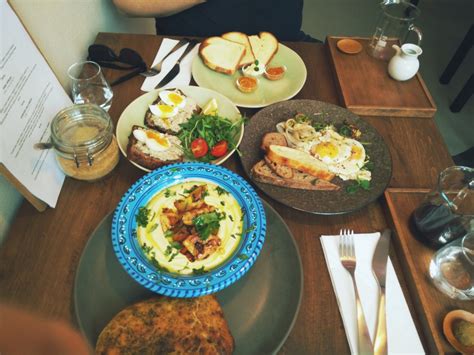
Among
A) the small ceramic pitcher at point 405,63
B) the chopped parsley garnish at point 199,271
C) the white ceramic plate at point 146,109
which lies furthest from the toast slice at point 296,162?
the small ceramic pitcher at point 405,63

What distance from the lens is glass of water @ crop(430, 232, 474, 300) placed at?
→ 98 centimetres

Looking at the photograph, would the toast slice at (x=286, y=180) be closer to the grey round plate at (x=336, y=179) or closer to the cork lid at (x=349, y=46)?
the grey round plate at (x=336, y=179)

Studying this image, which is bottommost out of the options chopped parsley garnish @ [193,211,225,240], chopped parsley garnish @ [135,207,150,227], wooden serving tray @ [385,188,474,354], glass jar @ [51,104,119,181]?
wooden serving tray @ [385,188,474,354]

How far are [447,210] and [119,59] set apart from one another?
1496 mm

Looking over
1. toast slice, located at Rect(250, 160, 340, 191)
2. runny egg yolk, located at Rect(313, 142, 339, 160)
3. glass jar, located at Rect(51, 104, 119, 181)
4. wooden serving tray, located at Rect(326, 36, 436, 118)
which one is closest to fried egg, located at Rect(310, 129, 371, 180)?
runny egg yolk, located at Rect(313, 142, 339, 160)

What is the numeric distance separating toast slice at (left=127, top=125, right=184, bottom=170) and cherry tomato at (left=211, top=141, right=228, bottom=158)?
0.42 ft

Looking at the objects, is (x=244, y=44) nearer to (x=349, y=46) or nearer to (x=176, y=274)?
(x=349, y=46)

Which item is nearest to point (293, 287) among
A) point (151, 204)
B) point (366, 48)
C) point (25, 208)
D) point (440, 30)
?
point (151, 204)

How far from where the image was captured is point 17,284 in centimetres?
96

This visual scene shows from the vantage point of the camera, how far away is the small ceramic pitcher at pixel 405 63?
62.1 inches

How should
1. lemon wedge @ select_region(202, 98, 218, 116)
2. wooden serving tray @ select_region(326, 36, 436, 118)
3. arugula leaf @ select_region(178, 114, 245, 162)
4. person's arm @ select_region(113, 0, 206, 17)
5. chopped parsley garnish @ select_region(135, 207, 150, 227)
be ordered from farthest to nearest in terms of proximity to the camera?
person's arm @ select_region(113, 0, 206, 17) < wooden serving tray @ select_region(326, 36, 436, 118) < lemon wedge @ select_region(202, 98, 218, 116) < arugula leaf @ select_region(178, 114, 245, 162) < chopped parsley garnish @ select_region(135, 207, 150, 227)

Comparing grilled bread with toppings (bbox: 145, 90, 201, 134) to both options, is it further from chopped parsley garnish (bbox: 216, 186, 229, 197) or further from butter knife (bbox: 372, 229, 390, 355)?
butter knife (bbox: 372, 229, 390, 355)

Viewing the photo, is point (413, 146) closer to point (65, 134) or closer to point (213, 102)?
point (213, 102)

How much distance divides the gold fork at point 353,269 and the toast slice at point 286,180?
7.2 inches
